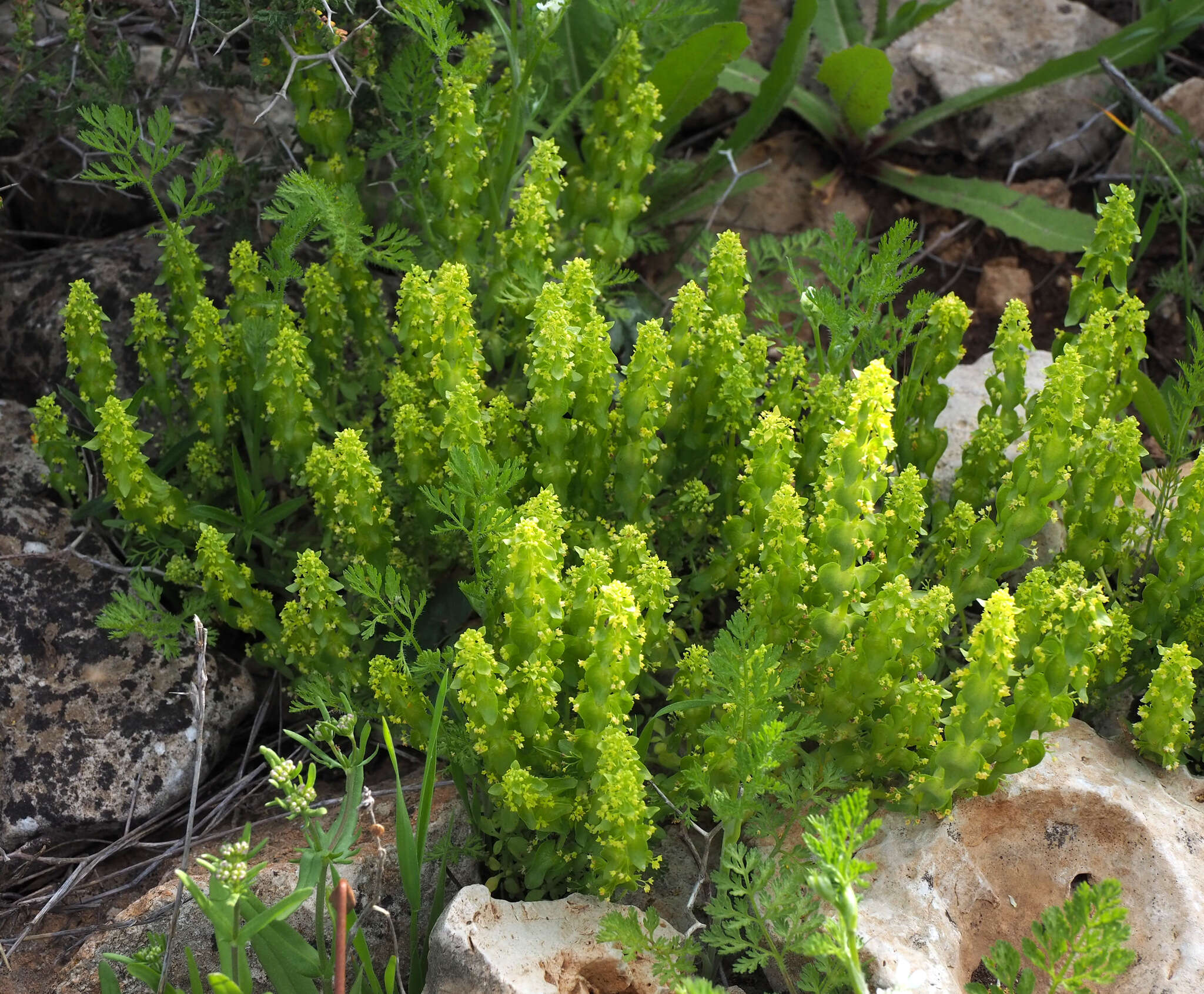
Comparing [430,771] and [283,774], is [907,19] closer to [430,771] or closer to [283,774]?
[430,771]

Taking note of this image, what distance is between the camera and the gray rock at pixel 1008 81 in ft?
15.6

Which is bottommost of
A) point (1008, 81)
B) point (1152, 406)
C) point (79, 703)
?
point (79, 703)

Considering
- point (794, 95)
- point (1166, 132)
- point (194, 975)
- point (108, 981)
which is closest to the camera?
point (194, 975)

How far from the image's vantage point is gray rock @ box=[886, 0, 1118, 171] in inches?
188

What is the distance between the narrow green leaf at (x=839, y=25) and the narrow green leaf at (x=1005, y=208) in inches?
22.2

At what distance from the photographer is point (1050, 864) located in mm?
2590

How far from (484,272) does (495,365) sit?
0.29 metres

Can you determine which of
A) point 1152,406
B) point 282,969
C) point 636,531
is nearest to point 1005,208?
point 1152,406

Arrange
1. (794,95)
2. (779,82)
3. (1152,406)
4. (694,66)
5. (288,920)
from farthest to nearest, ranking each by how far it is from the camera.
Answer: (794,95) < (779,82) < (694,66) < (1152,406) < (288,920)

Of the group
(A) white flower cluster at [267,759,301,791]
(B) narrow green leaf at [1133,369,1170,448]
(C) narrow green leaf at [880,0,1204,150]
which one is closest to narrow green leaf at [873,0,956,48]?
(C) narrow green leaf at [880,0,1204,150]

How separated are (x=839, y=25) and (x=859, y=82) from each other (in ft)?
2.07

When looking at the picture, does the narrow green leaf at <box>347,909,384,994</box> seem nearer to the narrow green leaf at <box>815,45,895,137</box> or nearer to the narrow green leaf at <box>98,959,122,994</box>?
the narrow green leaf at <box>98,959,122,994</box>

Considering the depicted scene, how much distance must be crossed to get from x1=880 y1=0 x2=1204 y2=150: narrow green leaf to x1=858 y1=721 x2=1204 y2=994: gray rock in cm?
281

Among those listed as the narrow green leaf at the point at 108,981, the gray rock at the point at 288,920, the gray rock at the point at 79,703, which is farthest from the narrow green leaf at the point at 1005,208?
the narrow green leaf at the point at 108,981
